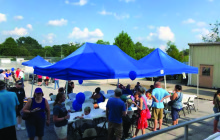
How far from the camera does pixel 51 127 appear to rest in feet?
21.2

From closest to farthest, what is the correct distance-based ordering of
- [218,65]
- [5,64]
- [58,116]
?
1. [58,116]
2. [218,65]
3. [5,64]

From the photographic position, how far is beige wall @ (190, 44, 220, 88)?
1605 cm

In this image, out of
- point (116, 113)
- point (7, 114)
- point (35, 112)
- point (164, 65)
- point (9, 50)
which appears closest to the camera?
point (7, 114)

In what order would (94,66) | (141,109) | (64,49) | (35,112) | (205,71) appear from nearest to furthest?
(35,112), (141,109), (94,66), (205,71), (64,49)

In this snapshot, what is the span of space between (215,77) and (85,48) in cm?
1398

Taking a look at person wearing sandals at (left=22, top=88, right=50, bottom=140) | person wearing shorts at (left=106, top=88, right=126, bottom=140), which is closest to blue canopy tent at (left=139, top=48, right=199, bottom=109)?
person wearing shorts at (left=106, top=88, right=126, bottom=140)

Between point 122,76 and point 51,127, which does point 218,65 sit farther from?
point 51,127

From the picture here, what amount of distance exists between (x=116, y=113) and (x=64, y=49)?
7637cm

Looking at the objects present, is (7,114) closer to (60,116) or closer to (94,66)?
(60,116)

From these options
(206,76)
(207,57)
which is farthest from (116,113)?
(207,57)

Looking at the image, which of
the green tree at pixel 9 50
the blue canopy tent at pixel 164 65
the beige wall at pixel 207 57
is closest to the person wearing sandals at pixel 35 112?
the blue canopy tent at pixel 164 65

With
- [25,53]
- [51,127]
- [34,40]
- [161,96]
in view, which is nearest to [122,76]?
[161,96]

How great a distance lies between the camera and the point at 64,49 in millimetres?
77438

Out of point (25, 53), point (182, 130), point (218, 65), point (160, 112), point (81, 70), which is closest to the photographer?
point (182, 130)
